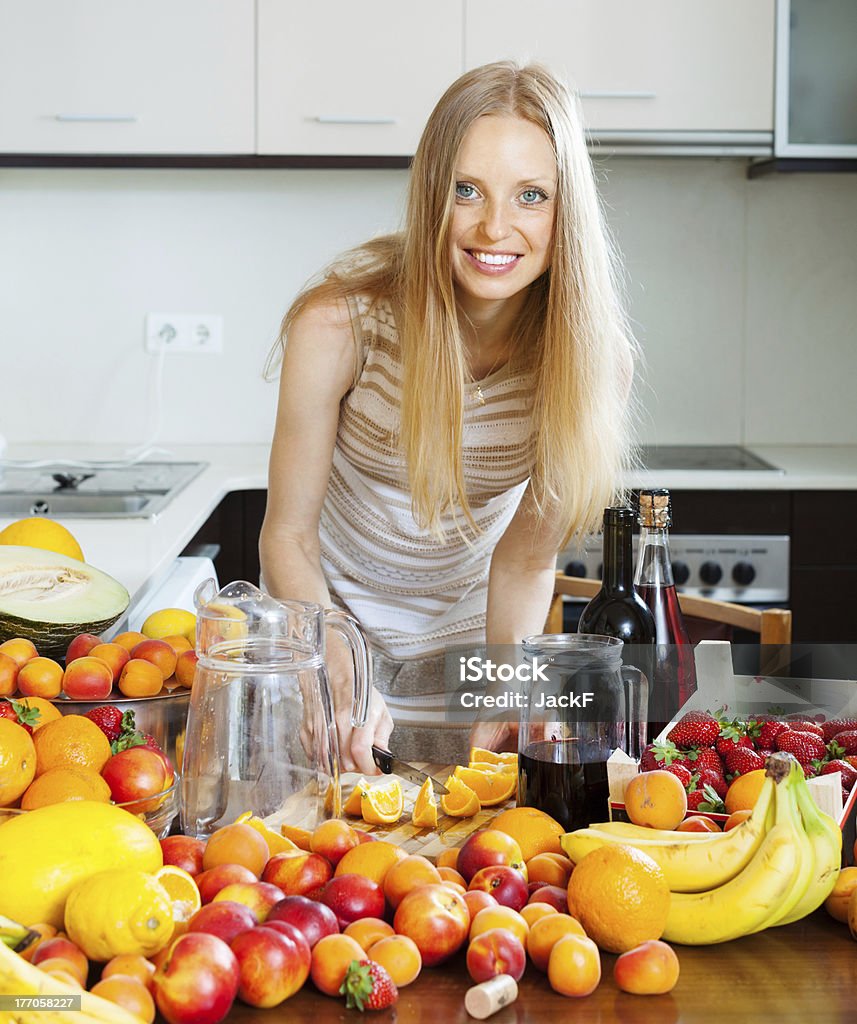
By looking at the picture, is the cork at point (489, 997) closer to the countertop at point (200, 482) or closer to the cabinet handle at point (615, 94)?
the countertop at point (200, 482)

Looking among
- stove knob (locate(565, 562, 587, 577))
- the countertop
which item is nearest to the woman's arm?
the countertop

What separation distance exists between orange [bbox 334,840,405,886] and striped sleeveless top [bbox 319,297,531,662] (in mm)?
869

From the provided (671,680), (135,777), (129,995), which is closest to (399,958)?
(129,995)

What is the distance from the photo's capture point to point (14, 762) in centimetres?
75

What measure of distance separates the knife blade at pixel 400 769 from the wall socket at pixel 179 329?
7.14ft

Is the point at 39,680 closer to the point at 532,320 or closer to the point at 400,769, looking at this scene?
the point at 400,769

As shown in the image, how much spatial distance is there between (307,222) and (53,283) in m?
0.64

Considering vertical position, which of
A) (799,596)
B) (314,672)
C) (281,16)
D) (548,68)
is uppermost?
(281,16)

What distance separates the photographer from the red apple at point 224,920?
24.1 inches

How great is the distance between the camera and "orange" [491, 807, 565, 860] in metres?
0.76

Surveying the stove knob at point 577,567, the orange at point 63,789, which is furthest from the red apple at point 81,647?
the stove knob at point 577,567

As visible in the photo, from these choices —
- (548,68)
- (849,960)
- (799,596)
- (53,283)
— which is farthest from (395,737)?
(53,283)

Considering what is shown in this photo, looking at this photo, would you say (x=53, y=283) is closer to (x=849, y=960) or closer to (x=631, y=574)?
(x=631, y=574)

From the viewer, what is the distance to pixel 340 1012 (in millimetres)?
606
